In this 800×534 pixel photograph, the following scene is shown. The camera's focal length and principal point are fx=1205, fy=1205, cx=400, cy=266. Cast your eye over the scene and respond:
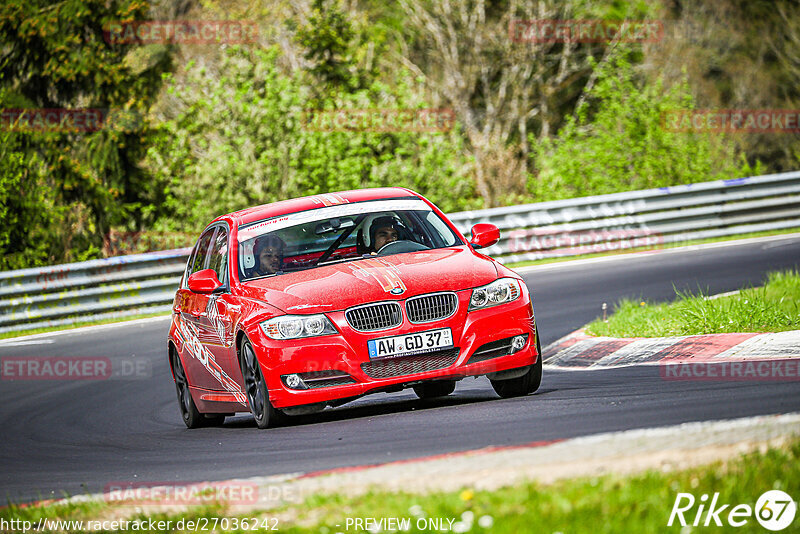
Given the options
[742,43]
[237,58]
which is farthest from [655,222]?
[742,43]

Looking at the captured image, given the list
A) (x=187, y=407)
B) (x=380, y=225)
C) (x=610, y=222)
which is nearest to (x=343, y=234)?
(x=380, y=225)

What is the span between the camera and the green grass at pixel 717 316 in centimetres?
998

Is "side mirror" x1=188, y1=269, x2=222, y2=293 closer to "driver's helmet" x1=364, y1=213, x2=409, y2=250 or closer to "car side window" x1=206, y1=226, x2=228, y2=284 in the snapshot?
"car side window" x1=206, y1=226, x2=228, y2=284

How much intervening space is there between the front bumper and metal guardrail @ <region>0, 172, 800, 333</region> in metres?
11.4

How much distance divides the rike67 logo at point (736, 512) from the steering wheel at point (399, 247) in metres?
4.95

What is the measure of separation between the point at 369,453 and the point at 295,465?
414mm

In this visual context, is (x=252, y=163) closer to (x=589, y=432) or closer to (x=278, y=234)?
(x=278, y=234)

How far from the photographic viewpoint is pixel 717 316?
10.4m

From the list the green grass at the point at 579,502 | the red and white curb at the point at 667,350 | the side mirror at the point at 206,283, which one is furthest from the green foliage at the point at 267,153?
the green grass at the point at 579,502

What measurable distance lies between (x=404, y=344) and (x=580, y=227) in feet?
41.7

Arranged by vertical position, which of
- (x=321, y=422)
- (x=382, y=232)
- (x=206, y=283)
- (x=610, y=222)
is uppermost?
(x=382, y=232)

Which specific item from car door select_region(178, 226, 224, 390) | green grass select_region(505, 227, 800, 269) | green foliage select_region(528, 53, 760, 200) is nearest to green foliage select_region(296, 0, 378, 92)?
green foliage select_region(528, 53, 760, 200)

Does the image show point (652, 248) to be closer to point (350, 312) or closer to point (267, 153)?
point (267, 153)

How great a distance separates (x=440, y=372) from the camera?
8188 mm
